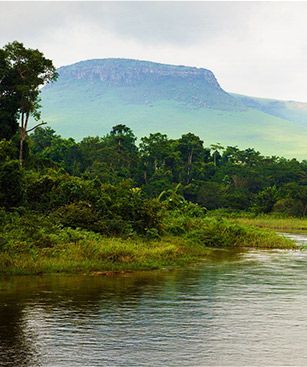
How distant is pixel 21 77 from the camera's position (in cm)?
4509

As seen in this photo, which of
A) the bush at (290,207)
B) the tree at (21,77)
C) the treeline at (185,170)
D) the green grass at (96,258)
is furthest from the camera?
the treeline at (185,170)

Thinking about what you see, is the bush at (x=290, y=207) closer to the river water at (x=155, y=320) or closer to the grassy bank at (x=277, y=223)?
the grassy bank at (x=277, y=223)

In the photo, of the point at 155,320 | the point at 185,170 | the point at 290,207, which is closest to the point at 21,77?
the point at 155,320

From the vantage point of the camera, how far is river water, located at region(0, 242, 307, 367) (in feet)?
46.1

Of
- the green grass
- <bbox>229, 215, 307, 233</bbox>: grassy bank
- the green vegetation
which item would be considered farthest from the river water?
<bbox>229, 215, 307, 233</bbox>: grassy bank

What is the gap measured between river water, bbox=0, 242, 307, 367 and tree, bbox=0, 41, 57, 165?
918 inches

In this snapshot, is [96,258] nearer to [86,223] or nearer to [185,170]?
[86,223]

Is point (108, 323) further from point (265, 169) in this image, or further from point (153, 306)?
point (265, 169)

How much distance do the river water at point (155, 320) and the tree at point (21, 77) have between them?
76.5 ft

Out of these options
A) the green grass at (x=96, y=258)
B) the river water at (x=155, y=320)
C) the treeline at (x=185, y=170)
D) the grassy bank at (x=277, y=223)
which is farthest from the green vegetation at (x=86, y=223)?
the treeline at (x=185, y=170)

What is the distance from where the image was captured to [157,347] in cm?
1473

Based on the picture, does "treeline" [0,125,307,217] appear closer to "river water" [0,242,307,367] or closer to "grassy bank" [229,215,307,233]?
"grassy bank" [229,215,307,233]

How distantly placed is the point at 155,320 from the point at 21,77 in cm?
3131

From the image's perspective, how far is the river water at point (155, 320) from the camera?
14055 millimetres
